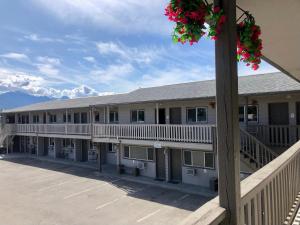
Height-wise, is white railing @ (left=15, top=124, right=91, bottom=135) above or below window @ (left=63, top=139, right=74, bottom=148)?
above

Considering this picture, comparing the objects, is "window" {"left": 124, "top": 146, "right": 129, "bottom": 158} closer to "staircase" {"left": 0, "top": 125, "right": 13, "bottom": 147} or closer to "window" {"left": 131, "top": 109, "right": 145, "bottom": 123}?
"window" {"left": 131, "top": 109, "right": 145, "bottom": 123}

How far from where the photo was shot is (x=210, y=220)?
192cm

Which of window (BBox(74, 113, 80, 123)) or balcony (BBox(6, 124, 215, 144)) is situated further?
window (BBox(74, 113, 80, 123))

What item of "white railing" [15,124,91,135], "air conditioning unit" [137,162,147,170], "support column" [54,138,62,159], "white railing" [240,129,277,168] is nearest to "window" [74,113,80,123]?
"white railing" [15,124,91,135]

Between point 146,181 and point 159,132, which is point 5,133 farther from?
point 159,132

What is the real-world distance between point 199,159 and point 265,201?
15.6 meters

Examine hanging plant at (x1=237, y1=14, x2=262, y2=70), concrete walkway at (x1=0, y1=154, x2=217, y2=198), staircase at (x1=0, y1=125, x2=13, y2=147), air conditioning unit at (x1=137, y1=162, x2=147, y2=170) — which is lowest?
concrete walkway at (x1=0, y1=154, x2=217, y2=198)

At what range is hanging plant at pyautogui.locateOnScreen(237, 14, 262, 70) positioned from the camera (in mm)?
2672

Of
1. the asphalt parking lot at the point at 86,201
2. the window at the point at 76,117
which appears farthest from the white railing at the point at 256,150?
the window at the point at 76,117

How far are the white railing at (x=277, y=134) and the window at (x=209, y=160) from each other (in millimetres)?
3672

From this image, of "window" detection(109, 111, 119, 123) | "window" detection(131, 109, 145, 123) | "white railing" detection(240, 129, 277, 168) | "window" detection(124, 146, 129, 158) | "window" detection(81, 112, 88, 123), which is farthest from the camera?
"window" detection(81, 112, 88, 123)

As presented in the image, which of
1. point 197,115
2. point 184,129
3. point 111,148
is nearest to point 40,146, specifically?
point 111,148

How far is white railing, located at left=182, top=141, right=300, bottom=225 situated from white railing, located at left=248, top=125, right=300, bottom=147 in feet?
31.6

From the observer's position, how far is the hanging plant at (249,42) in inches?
105
